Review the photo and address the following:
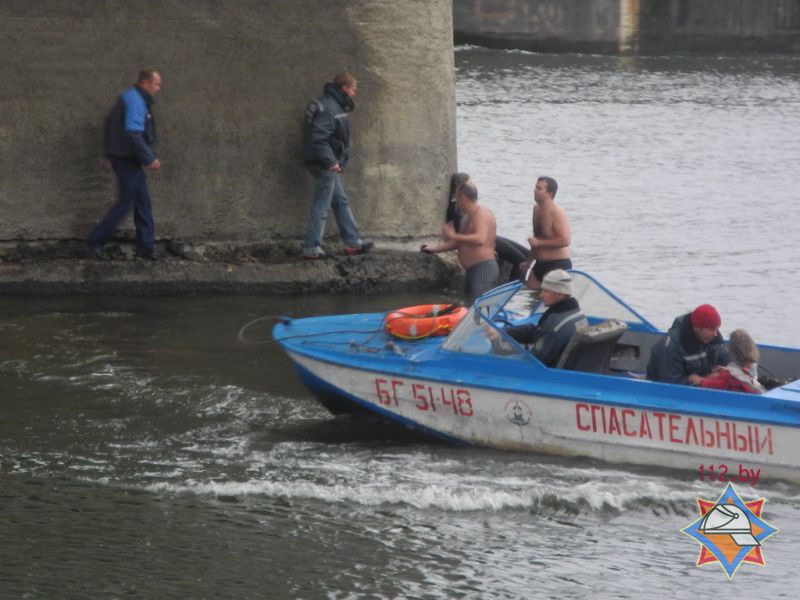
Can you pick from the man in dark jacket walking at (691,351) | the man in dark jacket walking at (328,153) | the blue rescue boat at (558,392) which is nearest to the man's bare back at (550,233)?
the blue rescue boat at (558,392)

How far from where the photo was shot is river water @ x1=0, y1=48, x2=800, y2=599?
8336mm

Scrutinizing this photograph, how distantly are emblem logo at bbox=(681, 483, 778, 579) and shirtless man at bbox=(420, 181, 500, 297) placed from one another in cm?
441

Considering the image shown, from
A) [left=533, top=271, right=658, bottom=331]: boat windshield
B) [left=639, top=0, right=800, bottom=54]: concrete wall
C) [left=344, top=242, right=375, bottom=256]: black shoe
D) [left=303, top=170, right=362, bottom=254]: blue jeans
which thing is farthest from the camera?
[left=639, top=0, right=800, bottom=54]: concrete wall

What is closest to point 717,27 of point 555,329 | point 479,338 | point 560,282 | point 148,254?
point 148,254

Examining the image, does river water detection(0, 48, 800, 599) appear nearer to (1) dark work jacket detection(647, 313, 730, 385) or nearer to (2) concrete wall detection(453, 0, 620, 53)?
(1) dark work jacket detection(647, 313, 730, 385)

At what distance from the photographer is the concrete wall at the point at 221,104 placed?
14281mm

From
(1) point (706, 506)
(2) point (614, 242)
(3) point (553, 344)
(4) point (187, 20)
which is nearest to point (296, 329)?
(3) point (553, 344)

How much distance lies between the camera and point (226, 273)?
14.9 metres

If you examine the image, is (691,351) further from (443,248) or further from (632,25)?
(632,25)

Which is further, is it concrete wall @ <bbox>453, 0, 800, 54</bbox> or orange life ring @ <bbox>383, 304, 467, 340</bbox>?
concrete wall @ <bbox>453, 0, 800, 54</bbox>

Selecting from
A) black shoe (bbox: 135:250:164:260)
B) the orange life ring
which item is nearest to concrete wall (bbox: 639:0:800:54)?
black shoe (bbox: 135:250:164:260)

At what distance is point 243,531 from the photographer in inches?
351

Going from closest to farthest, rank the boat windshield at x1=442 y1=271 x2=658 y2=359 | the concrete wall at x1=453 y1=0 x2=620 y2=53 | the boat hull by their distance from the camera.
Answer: the boat hull, the boat windshield at x1=442 y1=271 x2=658 y2=359, the concrete wall at x1=453 y1=0 x2=620 y2=53

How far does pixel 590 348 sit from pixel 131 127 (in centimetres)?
602
